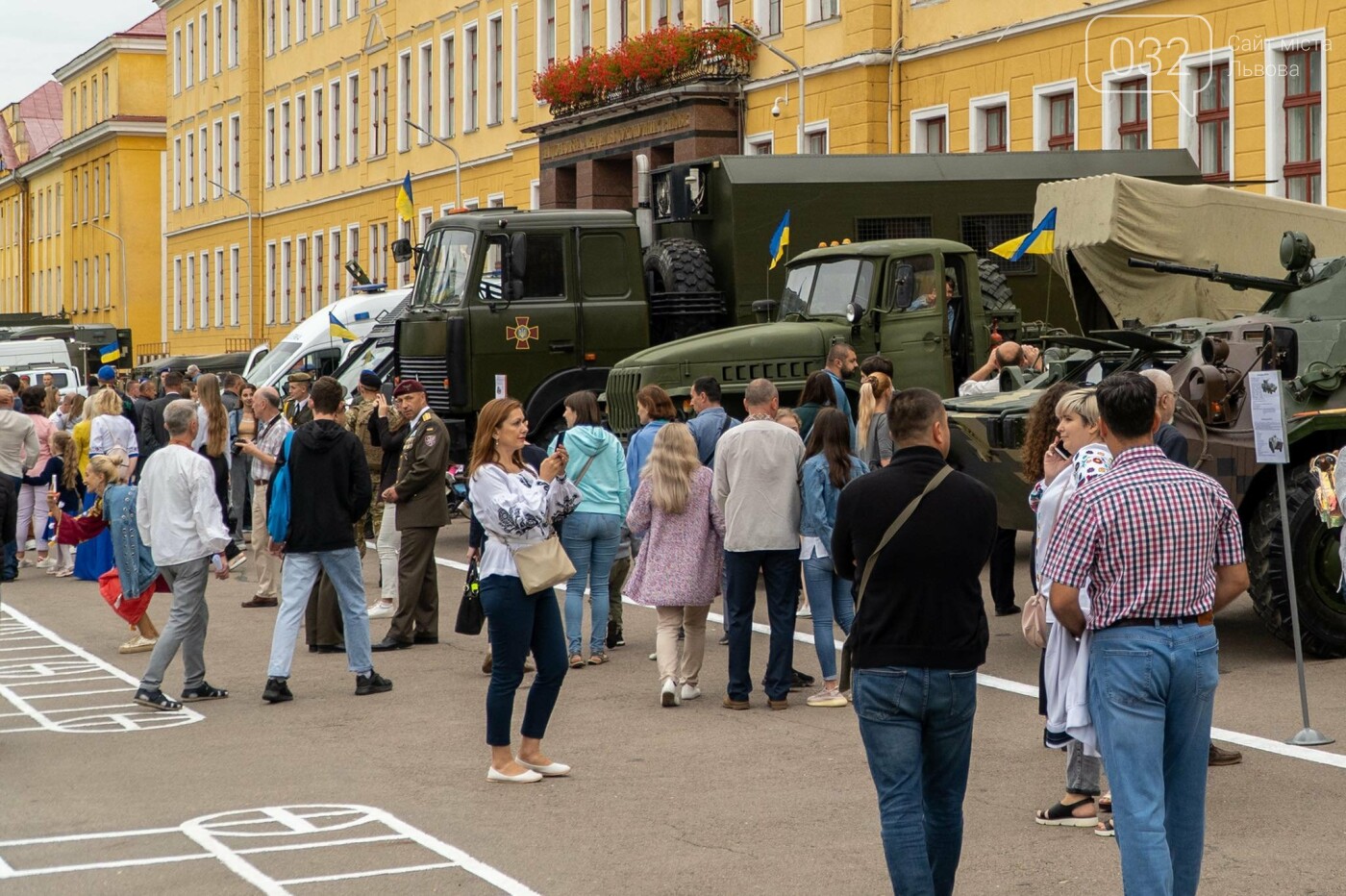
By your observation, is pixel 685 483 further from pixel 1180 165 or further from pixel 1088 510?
pixel 1180 165

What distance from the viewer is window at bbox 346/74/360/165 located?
5728 centimetres

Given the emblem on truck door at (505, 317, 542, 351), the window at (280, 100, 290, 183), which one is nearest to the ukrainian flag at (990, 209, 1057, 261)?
the emblem on truck door at (505, 317, 542, 351)

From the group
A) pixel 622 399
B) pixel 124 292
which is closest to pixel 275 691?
pixel 622 399

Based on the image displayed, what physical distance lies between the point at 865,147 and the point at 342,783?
83.9 ft

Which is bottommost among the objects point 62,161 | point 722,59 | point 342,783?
point 342,783

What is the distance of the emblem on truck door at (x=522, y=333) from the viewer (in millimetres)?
20188

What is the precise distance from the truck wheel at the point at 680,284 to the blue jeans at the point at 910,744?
575 inches

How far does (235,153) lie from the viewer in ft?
228

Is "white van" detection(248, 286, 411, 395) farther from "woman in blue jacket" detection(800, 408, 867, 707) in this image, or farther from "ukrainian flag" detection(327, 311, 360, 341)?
"woman in blue jacket" detection(800, 408, 867, 707)

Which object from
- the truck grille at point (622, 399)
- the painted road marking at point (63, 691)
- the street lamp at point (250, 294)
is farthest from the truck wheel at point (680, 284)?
the street lamp at point (250, 294)

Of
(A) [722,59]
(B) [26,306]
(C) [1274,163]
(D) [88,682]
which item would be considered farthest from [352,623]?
(B) [26,306]

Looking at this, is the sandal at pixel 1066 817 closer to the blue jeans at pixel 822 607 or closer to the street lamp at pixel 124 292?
the blue jeans at pixel 822 607

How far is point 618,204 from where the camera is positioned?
1510 inches

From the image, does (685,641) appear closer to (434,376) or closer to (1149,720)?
(1149,720)
